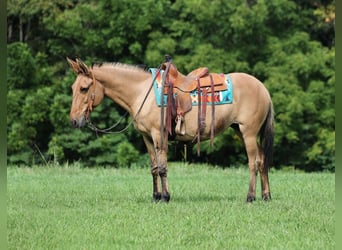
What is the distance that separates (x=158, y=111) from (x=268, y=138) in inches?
65.1

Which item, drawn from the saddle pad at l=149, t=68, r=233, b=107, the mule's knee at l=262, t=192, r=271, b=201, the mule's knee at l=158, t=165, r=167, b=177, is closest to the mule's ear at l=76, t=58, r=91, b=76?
the saddle pad at l=149, t=68, r=233, b=107

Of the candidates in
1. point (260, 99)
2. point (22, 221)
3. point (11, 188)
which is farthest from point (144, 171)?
point (22, 221)

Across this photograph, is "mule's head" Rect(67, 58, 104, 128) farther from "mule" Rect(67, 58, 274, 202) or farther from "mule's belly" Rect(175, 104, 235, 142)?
"mule's belly" Rect(175, 104, 235, 142)

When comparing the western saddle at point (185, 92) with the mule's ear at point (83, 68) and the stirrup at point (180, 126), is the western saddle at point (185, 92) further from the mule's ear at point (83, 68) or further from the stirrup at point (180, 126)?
the mule's ear at point (83, 68)

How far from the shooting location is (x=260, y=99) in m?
9.80

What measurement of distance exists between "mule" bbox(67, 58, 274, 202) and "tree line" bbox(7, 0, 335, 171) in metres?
13.3

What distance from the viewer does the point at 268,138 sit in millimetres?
9805

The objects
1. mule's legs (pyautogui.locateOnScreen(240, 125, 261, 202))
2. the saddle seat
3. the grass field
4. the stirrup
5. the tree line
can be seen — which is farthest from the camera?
the tree line

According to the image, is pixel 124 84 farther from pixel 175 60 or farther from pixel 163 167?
pixel 175 60

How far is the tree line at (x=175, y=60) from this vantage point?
24078 mm

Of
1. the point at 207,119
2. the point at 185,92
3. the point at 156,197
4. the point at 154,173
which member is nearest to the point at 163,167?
the point at 154,173

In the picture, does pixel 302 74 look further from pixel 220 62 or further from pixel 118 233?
pixel 118 233

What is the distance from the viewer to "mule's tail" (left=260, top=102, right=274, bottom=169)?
976cm

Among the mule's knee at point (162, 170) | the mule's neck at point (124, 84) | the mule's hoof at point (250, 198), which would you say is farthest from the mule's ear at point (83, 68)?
the mule's hoof at point (250, 198)
